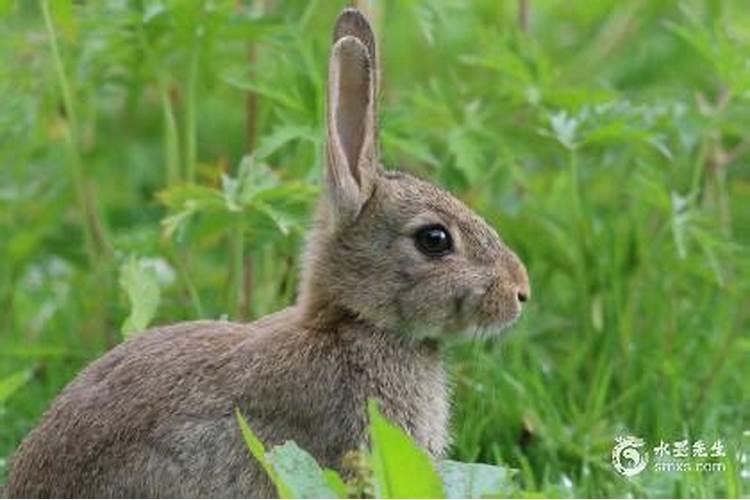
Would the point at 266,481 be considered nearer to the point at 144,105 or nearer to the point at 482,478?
the point at 482,478

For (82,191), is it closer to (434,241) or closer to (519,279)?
(434,241)

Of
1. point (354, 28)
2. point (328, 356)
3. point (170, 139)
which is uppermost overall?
point (354, 28)

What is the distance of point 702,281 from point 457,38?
2.70 meters

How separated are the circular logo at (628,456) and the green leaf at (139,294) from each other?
Result: 1.33 meters

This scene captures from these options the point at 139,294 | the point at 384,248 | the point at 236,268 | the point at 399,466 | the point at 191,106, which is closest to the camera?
the point at 399,466

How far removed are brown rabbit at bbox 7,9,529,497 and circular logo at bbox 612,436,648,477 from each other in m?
0.55

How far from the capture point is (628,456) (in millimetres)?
5863

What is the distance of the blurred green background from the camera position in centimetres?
607

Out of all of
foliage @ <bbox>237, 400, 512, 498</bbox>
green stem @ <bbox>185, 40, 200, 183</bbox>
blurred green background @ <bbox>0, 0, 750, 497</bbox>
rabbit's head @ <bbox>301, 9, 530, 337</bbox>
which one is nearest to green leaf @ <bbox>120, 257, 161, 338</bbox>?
blurred green background @ <bbox>0, 0, 750, 497</bbox>

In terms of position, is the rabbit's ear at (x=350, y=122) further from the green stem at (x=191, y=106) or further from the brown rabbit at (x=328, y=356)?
the green stem at (x=191, y=106)

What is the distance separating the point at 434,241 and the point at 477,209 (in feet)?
4.60

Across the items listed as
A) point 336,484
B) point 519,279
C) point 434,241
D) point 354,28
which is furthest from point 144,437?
point 354,28

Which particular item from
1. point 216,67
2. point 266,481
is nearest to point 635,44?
point 216,67

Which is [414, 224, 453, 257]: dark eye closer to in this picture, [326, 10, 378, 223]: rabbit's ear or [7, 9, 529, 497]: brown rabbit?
[7, 9, 529, 497]: brown rabbit
